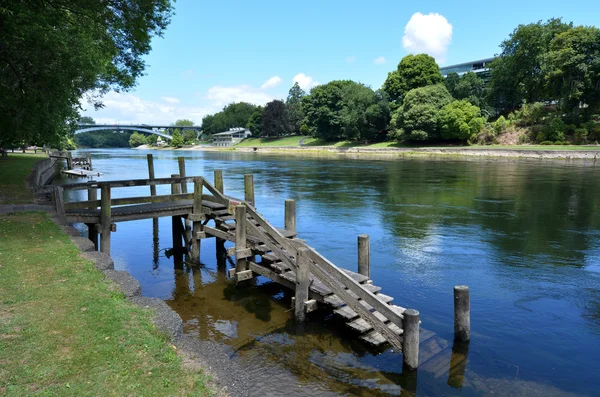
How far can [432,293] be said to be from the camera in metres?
11.0

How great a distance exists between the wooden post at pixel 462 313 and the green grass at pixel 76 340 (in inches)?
191

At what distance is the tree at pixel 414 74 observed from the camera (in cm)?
8419

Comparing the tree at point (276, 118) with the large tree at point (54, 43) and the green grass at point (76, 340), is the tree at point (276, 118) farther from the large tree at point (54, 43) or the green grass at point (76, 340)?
the green grass at point (76, 340)

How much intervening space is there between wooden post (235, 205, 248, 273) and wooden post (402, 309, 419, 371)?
509 cm

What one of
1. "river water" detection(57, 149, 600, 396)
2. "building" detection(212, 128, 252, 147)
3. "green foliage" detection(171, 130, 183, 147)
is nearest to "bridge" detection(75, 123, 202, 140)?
"green foliage" detection(171, 130, 183, 147)

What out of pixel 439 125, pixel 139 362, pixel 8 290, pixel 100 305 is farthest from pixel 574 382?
pixel 439 125

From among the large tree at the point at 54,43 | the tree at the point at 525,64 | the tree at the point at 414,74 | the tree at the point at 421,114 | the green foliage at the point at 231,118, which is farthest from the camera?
the green foliage at the point at 231,118

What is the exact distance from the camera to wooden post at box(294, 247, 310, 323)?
8.75 meters

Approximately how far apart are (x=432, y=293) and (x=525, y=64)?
77287 mm

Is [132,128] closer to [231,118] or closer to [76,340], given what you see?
[231,118]

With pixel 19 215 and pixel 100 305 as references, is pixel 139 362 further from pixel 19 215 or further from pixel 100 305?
pixel 19 215

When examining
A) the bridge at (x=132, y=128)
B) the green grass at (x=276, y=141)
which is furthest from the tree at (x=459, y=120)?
the bridge at (x=132, y=128)

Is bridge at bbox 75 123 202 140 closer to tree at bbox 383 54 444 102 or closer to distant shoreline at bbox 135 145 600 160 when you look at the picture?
distant shoreline at bbox 135 145 600 160

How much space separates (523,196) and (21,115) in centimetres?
2655
